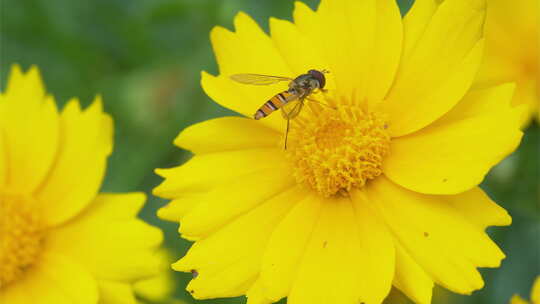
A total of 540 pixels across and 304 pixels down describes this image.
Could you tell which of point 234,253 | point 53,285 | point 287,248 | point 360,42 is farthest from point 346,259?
point 53,285

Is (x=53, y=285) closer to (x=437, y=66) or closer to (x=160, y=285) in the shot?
(x=160, y=285)

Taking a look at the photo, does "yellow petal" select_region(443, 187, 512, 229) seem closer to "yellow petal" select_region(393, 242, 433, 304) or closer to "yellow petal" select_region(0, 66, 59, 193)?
"yellow petal" select_region(393, 242, 433, 304)

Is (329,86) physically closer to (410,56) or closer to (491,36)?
(410,56)

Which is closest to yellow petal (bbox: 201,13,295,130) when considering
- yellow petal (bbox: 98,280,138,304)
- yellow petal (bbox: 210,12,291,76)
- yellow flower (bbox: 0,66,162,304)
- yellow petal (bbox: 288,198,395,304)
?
yellow petal (bbox: 210,12,291,76)

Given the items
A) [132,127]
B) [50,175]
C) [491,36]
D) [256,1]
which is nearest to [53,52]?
[132,127]

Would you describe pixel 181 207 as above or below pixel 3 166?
below

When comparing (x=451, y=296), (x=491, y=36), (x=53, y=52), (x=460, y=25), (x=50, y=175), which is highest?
(x=53, y=52)

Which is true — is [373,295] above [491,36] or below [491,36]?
below
